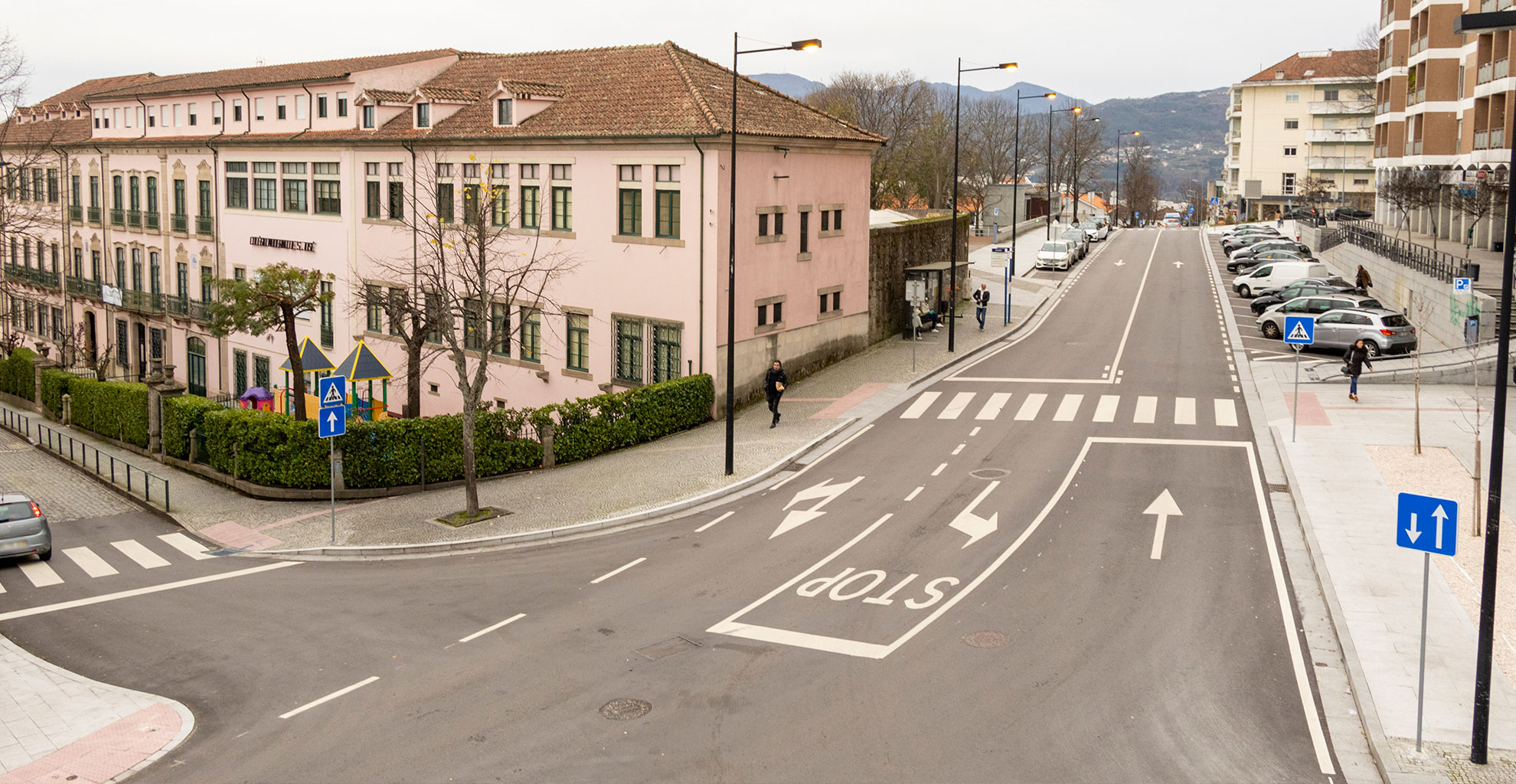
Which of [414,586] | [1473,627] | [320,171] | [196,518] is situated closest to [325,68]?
[320,171]

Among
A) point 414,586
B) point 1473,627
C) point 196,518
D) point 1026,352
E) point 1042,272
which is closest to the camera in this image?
point 1473,627

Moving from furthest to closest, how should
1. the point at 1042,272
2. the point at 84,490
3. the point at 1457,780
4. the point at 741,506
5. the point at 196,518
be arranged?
the point at 1042,272 → the point at 84,490 → the point at 196,518 → the point at 741,506 → the point at 1457,780

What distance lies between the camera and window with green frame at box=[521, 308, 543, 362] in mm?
34656

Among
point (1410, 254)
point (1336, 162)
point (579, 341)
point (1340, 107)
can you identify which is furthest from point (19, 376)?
point (1340, 107)

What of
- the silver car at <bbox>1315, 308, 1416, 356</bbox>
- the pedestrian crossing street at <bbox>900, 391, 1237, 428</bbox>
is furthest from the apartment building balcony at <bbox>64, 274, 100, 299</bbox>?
the silver car at <bbox>1315, 308, 1416, 356</bbox>

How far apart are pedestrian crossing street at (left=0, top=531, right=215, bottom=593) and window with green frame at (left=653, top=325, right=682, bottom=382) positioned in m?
12.5

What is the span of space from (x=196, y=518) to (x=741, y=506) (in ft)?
38.6

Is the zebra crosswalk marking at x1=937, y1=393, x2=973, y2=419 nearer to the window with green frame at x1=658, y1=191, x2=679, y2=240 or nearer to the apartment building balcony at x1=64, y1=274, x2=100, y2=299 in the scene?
the window with green frame at x1=658, y1=191, x2=679, y2=240

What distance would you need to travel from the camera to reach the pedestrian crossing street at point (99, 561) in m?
20.2

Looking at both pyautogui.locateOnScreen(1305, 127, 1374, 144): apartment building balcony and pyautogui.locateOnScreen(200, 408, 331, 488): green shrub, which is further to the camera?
pyautogui.locateOnScreen(1305, 127, 1374, 144): apartment building balcony

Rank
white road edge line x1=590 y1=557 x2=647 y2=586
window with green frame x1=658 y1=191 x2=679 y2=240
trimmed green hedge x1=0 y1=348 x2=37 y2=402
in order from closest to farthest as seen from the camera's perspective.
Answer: white road edge line x1=590 y1=557 x2=647 y2=586, window with green frame x1=658 y1=191 x2=679 y2=240, trimmed green hedge x1=0 y1=348 x2=37 y2=402

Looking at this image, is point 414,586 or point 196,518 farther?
point 196,518

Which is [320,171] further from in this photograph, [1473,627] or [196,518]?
[1473,627]

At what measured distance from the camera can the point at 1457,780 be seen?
10.9 m
